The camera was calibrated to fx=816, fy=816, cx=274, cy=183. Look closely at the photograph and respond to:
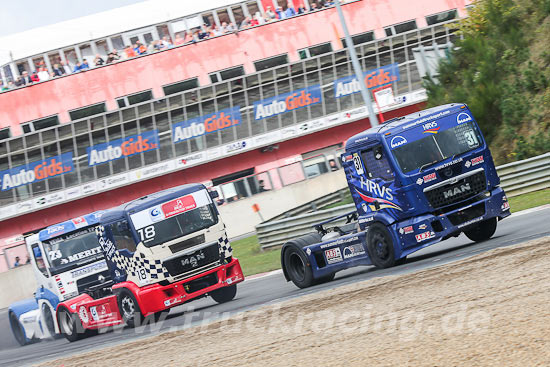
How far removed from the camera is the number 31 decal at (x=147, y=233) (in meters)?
15.2

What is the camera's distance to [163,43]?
138 feet

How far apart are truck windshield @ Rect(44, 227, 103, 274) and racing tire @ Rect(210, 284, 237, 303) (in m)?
2.79

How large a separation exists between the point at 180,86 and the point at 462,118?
2990 cm

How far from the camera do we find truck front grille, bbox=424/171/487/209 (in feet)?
43.0

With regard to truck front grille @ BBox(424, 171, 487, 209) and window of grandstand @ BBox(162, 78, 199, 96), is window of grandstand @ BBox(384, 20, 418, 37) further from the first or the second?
truck front grille @ BBox(424, 171, 487, 209)

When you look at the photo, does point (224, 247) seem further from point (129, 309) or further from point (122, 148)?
point (122, 148)

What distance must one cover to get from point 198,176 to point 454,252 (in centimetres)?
2958

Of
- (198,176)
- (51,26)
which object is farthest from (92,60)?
(198,176)

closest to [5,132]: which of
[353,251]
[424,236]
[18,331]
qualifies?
[18,331]

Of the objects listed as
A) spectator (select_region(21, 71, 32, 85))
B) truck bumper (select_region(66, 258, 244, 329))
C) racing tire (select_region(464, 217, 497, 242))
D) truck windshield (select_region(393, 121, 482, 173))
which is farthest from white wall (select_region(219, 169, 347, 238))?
truck windshield (select_region(393, 121, 482, 173))

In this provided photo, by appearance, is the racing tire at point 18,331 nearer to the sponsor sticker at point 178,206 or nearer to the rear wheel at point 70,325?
the rear wheel at point 70,325

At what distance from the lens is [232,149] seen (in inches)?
1634

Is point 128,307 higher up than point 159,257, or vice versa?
point 159,257

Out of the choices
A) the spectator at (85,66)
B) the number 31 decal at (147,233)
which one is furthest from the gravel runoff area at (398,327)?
the spectator at (85,66)
